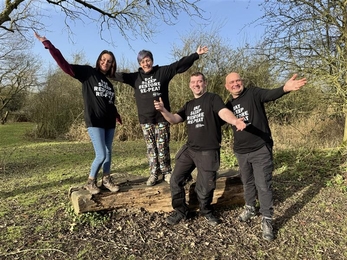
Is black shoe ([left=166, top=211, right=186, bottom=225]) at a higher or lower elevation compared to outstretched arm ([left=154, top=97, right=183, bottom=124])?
lower

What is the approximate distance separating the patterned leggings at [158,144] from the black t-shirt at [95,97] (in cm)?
52

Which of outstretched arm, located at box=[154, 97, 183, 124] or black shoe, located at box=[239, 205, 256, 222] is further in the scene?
black shoe, located at box=[239, 205, 256, 222]

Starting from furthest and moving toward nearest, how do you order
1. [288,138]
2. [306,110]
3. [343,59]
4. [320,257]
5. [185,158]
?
[288,138], [306,110], [343,59], [185,158], [320,257]

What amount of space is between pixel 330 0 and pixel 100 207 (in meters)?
6.70

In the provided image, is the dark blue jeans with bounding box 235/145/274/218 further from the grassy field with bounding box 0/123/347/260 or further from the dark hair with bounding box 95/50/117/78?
the dark hair with bounding box 95/50/117/78

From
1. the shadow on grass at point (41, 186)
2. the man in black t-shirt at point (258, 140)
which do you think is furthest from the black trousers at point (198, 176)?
the shadow on grass at point (41, 186)

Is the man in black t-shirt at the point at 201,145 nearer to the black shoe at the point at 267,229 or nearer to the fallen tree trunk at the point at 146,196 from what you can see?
the fallen tree trunk at the point at 146,196

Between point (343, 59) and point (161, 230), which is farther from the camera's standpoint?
point (343, 59)

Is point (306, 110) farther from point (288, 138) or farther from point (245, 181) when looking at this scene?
point (245, 181)

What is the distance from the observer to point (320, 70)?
7.13 m

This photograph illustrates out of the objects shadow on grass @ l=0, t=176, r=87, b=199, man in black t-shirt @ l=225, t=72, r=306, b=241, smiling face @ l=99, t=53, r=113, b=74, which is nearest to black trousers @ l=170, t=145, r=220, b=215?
man in black t-shirt @ l=225, t=72, r=306, b=241

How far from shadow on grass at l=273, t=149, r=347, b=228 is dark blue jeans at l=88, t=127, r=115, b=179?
2.36m

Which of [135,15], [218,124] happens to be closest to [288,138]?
[135,15]

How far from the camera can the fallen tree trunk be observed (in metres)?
4.00
